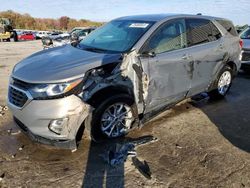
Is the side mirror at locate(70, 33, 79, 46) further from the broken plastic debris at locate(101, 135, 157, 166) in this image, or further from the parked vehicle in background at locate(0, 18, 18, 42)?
the parked vehicle in background at locate(0, 18, 18, 42)

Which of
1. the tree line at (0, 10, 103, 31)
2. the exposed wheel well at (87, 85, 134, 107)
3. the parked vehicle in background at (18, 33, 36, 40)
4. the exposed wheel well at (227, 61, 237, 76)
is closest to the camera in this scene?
the exposed wheel well at (87, 85, 134, 107)

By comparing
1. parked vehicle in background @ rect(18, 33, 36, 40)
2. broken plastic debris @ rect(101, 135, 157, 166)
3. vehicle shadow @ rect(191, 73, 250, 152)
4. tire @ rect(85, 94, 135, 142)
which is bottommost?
parked vehicle in background @ rect(18, 33, 36, 40)

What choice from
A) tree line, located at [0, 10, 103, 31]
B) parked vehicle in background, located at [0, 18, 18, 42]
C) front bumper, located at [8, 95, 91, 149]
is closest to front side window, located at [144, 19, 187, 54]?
front bumper, located at [8, 95, 91, 149]

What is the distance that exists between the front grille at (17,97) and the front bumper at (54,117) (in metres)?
0.07

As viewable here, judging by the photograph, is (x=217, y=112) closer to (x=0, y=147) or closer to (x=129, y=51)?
(x=129, y=51)

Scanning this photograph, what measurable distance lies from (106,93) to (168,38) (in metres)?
1.53

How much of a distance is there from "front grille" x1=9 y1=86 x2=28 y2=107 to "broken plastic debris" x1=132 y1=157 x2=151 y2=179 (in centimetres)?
160

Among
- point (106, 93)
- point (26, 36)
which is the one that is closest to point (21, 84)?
point (106, 93)

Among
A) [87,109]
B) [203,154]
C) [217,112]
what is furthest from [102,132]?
[217,112]

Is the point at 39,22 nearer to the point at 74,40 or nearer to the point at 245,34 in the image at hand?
the point at 245,34

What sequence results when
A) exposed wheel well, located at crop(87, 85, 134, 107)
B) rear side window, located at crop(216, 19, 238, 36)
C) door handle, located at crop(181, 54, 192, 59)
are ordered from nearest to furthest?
exposed wheel well, located at crop(87, 85, 134, 107)
door handle, located at crop(181, 54, 192, 59)
rear side window, located at crop(216, 19, 238, 36)

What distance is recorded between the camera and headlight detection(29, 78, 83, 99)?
3.75 metres

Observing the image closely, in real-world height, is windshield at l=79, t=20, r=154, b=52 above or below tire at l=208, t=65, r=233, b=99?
above

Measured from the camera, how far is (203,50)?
18.3 ft
